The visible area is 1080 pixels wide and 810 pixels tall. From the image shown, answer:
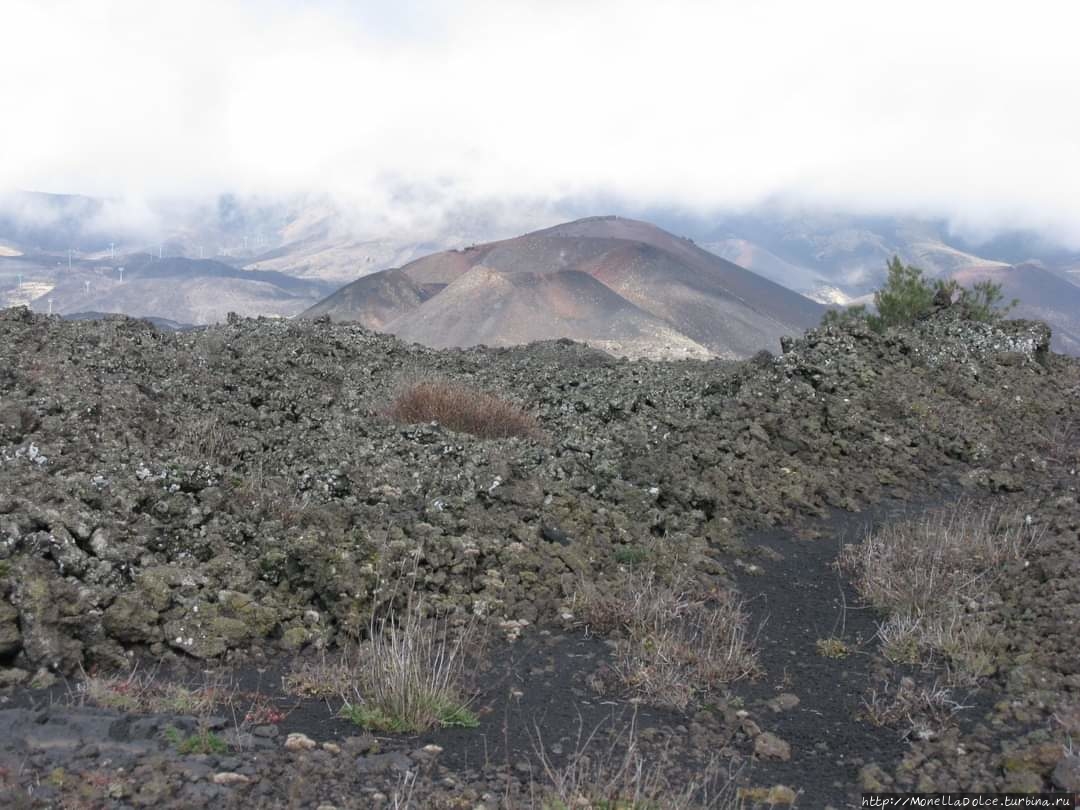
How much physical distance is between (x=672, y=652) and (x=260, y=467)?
4199 millimetres

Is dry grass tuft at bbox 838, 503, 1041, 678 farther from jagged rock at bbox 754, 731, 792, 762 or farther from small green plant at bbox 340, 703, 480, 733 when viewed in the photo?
small green plant at bbox 340, 703, 480, 733

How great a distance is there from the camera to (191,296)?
140125 mm

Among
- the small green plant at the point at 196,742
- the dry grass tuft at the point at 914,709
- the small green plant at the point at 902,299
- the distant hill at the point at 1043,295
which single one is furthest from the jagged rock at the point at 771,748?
the distant hill at the point at 1043,295

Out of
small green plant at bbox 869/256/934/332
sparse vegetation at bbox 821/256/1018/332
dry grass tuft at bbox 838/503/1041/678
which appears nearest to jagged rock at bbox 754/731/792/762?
dry grass tuft at bbox 838/503/1041/678

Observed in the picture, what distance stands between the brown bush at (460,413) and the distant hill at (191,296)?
383 feet

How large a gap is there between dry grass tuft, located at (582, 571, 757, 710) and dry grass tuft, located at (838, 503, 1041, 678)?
99 centimetres

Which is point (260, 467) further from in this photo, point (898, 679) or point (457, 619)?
point (898, 679)

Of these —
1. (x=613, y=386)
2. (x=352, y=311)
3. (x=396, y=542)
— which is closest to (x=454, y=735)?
(x=396, y=542)

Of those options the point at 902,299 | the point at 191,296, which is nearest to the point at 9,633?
the point at 902,299

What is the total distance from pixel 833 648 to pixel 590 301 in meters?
33.9

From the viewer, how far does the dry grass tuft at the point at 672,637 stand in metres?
4.90

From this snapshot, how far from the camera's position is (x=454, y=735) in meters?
4.23

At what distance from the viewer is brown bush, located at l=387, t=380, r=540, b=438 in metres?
9.91

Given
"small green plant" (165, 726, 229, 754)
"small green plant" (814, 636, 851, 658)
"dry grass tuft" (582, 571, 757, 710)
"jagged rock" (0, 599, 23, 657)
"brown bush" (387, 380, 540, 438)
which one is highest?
"brown bush" (387, 380, 540, 438)
